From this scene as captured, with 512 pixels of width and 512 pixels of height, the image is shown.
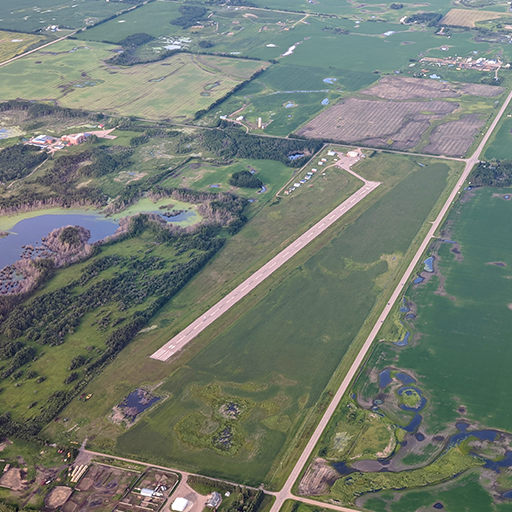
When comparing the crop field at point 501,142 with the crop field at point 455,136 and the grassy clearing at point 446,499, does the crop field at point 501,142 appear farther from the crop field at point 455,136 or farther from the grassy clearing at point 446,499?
the grassy clearing at point 446,499

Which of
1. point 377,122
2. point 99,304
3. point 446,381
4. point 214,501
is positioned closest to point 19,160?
point 99,304

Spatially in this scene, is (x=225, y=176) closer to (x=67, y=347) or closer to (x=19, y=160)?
(x=19, y=160)

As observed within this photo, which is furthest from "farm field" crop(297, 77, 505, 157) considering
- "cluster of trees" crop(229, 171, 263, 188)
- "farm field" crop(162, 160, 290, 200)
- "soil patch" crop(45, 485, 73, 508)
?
"soil patch" crop(45, 485, 73, 508)

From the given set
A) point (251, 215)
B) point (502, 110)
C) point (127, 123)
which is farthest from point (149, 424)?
point (502, 110)

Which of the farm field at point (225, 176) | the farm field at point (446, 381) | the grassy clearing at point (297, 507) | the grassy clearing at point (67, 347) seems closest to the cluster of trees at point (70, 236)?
the grassy clearing at point (67, 347)

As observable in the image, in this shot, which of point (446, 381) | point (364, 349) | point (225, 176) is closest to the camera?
point (446, 381)

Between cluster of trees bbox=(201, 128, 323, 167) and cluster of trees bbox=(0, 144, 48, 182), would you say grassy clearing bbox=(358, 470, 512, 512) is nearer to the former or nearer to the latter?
cluster of trees bbox=(201, 128, 323, 167)
